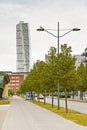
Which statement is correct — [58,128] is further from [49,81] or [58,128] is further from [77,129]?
[49,81]

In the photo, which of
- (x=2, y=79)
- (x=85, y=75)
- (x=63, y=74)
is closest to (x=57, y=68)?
(x=63, y=74)

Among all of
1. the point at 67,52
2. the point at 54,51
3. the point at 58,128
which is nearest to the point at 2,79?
the point at 54,51

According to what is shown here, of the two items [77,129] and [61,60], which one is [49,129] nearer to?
[77,129]

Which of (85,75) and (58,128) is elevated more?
(85,75)

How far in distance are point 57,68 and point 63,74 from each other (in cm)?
88

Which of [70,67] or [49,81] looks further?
[49,81]

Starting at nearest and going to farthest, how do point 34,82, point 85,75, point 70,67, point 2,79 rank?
point 70,67 < point 34,82 < point 85,75 < point 2,79

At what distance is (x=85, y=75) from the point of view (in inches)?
4092

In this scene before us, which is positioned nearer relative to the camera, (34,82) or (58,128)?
(58,128)

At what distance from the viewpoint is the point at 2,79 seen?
146 meters

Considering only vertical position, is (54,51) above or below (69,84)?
above

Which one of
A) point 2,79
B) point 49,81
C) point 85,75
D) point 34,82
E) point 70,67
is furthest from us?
point 2,79

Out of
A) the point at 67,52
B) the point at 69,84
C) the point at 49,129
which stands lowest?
the point at 49,129

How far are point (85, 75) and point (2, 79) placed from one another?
4778 centimetres
